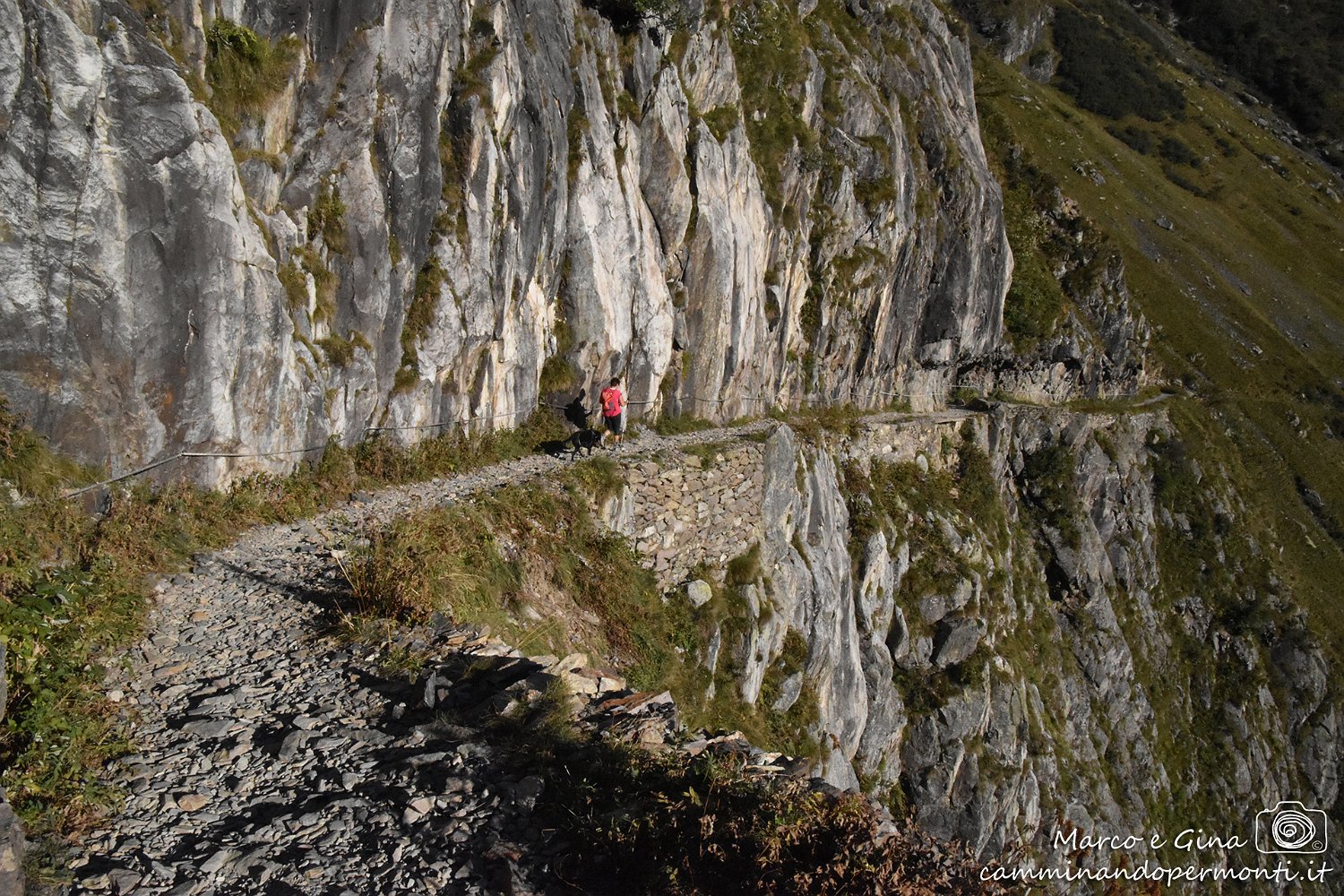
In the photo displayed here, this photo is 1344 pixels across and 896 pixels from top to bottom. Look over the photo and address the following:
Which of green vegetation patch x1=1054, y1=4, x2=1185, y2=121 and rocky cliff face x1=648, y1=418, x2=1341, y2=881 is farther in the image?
green vegetation patch x1=1054, y1=4, x2=1185, y2=121

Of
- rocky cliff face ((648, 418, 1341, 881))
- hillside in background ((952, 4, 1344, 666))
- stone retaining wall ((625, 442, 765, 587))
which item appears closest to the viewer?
stone retaining wall ((625, 442, 765, 587))

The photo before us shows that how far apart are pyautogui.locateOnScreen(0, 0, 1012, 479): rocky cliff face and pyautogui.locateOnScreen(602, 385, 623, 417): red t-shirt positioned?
262 centimetres

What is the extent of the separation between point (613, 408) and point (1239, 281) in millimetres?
97168

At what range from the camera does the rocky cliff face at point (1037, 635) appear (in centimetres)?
2283

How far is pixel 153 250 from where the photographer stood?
10828mm

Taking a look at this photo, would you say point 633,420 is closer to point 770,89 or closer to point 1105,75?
point 770,89

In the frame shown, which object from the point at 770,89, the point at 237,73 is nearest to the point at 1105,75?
the point at 770,89

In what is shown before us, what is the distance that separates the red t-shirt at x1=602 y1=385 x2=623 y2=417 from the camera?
743 inches

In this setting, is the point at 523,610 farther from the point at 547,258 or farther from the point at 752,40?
the point at 752,40

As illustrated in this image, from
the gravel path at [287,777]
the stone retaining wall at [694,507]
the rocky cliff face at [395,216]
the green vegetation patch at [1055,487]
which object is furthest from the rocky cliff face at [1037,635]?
the gravel path at [287,777]

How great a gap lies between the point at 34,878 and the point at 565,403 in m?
17.3

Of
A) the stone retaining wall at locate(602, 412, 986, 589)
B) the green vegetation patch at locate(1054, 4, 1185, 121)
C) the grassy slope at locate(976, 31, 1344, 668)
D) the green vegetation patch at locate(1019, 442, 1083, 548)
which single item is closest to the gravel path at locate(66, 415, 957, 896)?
the stone retaining wall at locate(602, 412, 986, 589)

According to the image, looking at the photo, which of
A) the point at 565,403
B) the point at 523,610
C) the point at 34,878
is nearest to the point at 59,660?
the point at 34,878

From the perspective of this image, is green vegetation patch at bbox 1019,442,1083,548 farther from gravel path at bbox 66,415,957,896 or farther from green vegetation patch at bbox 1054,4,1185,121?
green vegetation patch at bbox 1054,4,1185,121
